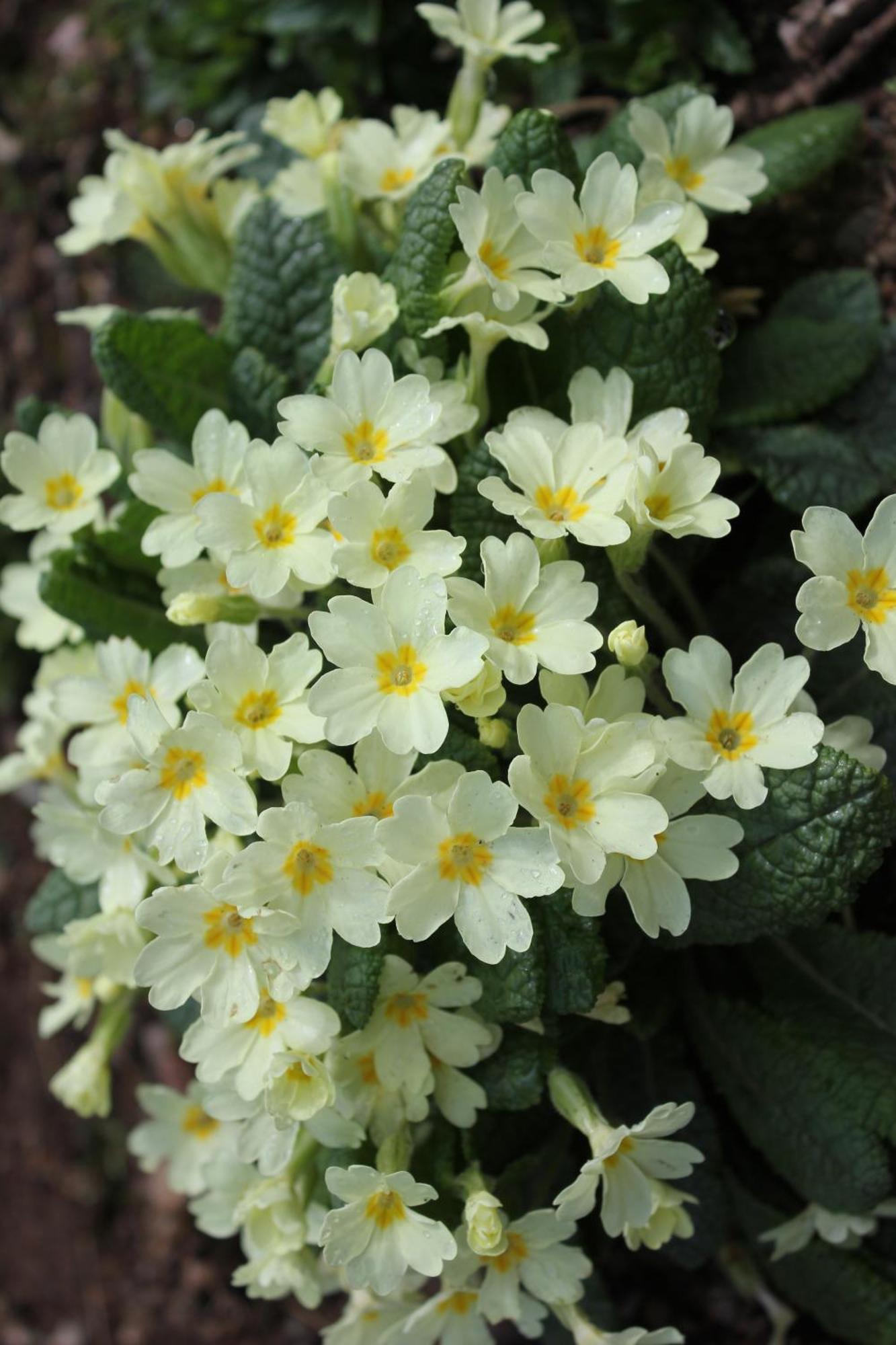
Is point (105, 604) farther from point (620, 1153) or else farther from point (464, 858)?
point (620, 1153)

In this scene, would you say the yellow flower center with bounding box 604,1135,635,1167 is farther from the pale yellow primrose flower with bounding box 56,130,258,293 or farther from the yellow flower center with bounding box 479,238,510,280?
the pale yellow primrose flower with bounding box 56,130,258,293

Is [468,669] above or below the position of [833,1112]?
above

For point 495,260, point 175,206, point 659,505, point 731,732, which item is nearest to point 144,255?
point 175,206

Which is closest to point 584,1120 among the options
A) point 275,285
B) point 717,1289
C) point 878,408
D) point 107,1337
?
point 717,1289

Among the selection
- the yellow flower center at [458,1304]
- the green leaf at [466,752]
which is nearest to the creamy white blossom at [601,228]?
the green leaf at [466,752]

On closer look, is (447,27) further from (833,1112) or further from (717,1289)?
(717,1289)
